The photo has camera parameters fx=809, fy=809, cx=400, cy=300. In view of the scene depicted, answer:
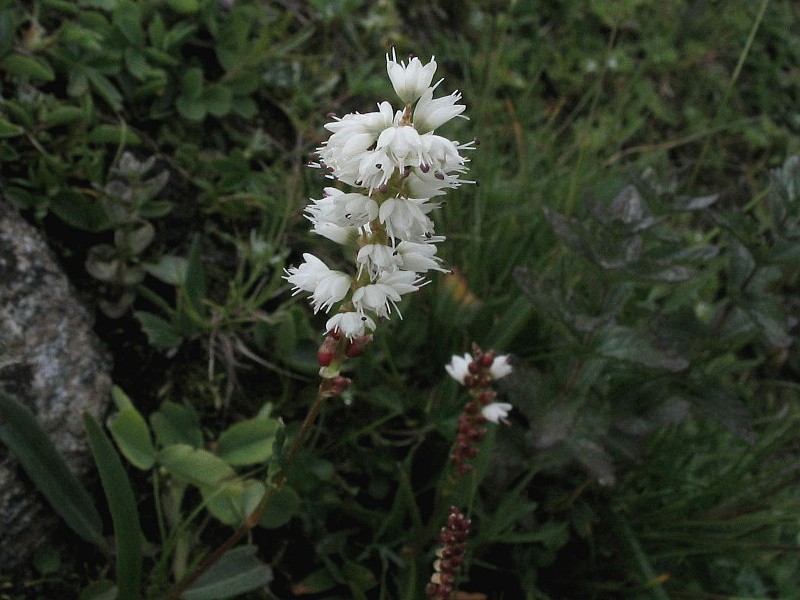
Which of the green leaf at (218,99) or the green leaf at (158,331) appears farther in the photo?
the green leaf at (218,99)

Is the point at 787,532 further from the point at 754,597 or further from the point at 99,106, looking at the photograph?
the point at 99,106

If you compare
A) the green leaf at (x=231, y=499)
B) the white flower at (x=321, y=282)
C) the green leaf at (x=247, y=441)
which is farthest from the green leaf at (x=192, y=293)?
the white flower at (x=321, y=282)

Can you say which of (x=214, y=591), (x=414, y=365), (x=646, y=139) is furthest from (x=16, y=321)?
(x=646, y=139)

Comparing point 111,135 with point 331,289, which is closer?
point 331,289

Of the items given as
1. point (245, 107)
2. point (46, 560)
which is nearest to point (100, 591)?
point (46, 560)

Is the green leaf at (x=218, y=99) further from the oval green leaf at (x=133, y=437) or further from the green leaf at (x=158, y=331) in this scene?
the oval green leaf at (x=133, y=437)

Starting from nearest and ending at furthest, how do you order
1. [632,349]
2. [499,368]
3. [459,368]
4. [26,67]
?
[499,368] < [459,368] < [632,349] < [26,67]

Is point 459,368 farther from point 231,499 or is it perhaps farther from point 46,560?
point 46,560
